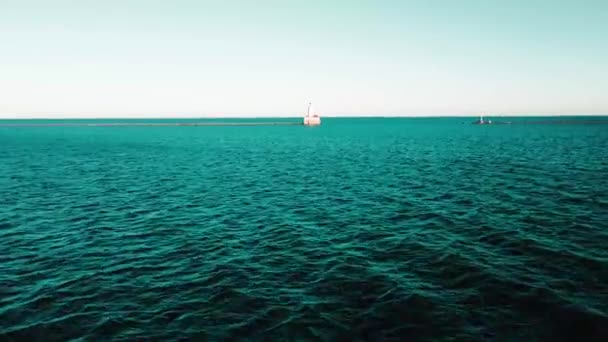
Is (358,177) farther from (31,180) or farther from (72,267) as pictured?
(31,180)

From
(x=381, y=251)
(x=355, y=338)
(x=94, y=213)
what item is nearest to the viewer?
(x=355, y=338)

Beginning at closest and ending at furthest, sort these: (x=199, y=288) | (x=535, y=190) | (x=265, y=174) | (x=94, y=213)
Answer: (x=199, y=288)
(x=94, y=213)
(x=535, y=190)
(x=265, y=174)

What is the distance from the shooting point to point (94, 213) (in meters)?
28.3

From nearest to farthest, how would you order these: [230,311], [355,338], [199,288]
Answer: [355,338] < [230,311] < [199,288]

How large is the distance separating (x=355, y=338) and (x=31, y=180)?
155 ft

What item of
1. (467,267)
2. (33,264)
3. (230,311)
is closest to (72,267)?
(33,264)

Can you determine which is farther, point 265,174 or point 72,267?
point 265,174

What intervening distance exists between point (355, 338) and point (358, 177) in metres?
34.2

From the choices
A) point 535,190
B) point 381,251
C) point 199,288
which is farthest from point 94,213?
point 535,190

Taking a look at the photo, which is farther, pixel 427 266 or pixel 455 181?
pixel 455 181

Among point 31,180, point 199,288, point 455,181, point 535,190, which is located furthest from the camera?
point 31,180

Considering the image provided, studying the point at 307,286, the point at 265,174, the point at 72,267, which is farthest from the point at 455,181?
the point at 72,267

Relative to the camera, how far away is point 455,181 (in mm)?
41094

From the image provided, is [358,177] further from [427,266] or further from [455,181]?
[427,266]
